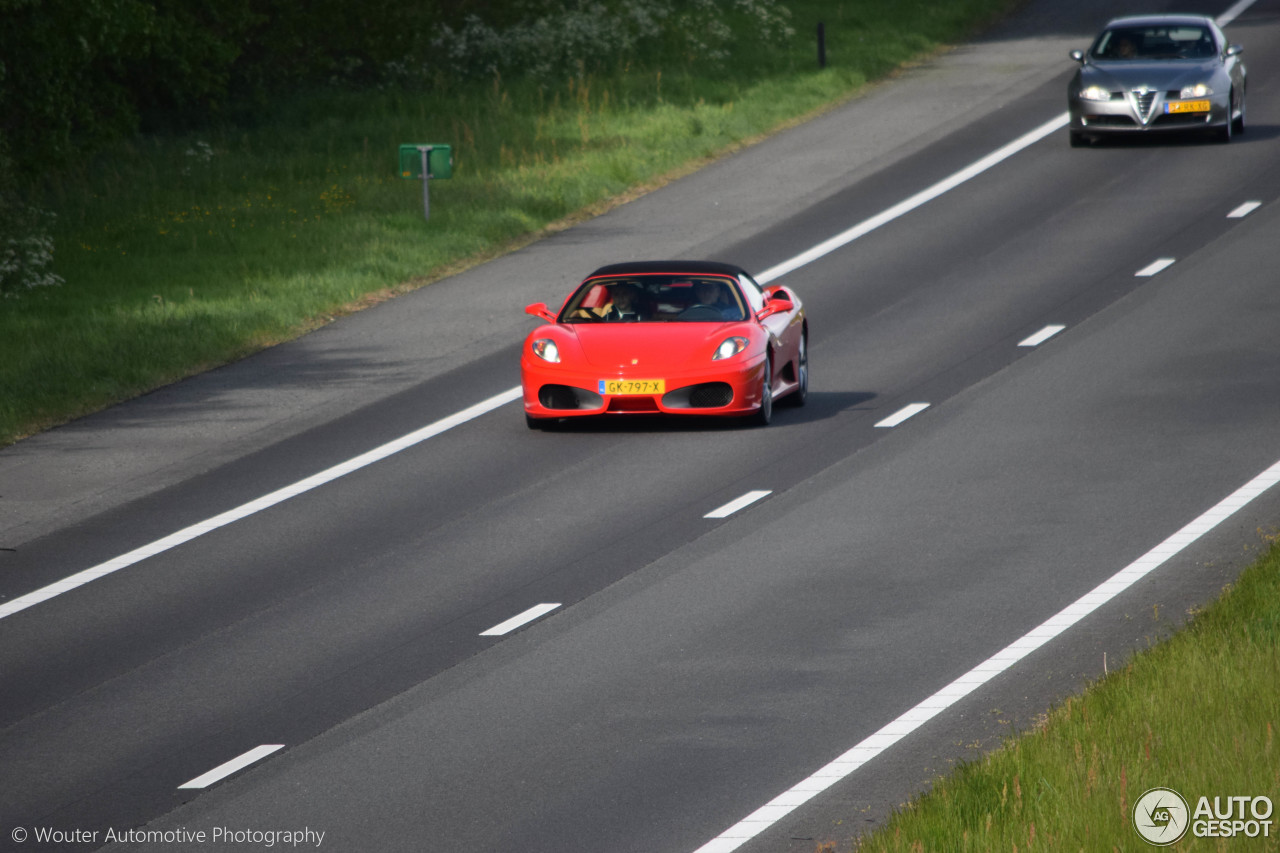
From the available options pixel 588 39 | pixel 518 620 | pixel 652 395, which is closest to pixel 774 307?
pixel 652 395

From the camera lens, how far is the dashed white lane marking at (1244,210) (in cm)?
2538

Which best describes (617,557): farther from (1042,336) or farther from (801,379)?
(1042,336)

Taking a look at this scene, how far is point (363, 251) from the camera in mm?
25094

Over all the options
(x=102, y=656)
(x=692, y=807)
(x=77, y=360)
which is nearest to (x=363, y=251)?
(x=77, y=360)

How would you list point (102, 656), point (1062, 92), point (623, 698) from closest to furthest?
point (623, 698) < point (102, 656) < point (1062, 92)

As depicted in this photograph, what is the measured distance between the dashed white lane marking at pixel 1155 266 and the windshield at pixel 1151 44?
27.7ft

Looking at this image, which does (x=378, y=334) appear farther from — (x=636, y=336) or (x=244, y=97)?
(x=244, y=97)

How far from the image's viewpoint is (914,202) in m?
27.7

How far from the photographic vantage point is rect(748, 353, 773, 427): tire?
1678 centimetres

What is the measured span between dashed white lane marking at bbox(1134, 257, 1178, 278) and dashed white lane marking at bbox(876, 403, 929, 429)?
247 inches

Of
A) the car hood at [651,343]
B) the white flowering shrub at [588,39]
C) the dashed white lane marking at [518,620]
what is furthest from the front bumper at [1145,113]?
the dashed white lane marking at [518,620]

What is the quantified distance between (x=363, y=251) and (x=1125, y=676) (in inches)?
678

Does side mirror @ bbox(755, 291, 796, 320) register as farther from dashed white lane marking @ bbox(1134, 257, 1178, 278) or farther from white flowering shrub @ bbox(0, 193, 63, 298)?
white flowering shrub @ bbox(0, 193, 63, 298)

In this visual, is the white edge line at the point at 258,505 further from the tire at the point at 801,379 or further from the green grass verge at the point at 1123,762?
the green grass verge at the point at 1123,762
